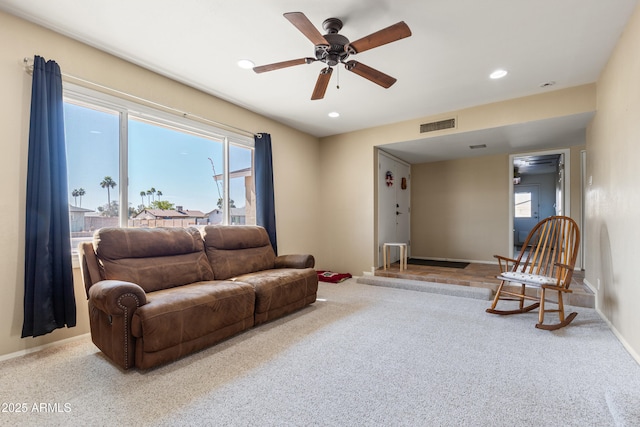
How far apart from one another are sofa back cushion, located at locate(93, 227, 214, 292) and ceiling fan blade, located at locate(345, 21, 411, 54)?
233cm

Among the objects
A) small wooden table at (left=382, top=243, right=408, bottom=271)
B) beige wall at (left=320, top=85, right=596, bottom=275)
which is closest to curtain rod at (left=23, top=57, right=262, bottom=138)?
beige wall at (left=320, top=85, right=596, bottom=275)

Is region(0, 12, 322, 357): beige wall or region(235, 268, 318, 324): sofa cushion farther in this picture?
region(235, 268, 318, 324): sofa cushion

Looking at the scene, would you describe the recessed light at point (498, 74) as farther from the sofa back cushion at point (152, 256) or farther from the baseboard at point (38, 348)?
the baseboard at point (38, 348)

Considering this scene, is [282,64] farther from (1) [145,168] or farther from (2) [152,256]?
(2) [152,256]

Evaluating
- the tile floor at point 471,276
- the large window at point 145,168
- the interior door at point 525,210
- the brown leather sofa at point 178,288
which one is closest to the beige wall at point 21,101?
the large window at point 145,168

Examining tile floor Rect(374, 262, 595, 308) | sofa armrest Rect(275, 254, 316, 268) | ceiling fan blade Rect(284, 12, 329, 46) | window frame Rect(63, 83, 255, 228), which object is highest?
ceiling fan blade Rect(284, 12, 329, 46)

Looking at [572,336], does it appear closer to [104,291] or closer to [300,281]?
[300,281]

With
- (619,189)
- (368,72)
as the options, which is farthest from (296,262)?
(619,189)

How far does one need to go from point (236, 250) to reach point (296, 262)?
29.1 inches

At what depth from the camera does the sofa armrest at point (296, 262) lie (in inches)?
143

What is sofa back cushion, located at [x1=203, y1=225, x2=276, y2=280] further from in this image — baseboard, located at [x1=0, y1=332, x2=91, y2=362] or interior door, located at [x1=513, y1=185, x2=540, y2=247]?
interior door, located at [x1=513, y1=185, x2=540, y2=247]

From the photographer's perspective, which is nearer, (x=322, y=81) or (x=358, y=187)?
(x=322, y=81)

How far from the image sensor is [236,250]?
11.3 feet

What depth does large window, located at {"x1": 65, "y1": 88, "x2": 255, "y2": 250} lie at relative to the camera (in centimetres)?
269
